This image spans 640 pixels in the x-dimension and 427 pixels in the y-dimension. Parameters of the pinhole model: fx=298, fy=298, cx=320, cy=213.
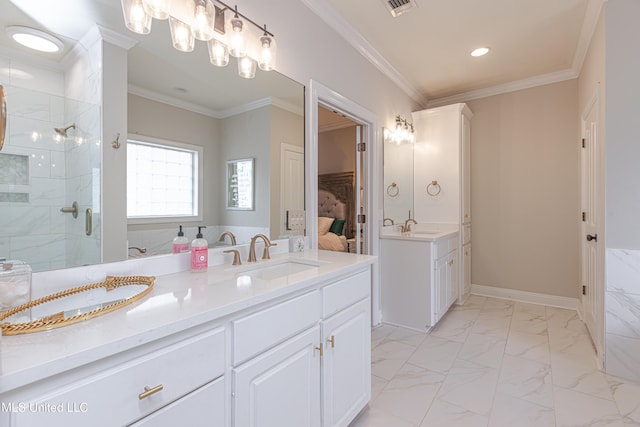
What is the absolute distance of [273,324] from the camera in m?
1.09

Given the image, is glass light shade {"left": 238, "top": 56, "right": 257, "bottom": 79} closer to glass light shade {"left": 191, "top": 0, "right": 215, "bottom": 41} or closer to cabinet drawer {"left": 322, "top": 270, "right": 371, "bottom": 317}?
glass light shade {"left": 191, "top": 0, "right": 215, "bottom": 41}

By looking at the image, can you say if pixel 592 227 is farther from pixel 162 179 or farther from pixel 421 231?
pixel 162 179

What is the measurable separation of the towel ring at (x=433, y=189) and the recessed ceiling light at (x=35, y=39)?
11.3 feet

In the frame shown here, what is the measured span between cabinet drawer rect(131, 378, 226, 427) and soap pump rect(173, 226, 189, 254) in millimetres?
693

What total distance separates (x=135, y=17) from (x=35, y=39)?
0.35m

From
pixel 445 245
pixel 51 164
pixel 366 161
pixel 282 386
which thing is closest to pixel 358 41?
pixel 366 161

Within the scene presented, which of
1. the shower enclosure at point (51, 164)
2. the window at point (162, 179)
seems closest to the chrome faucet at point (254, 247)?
the window at point (162, 179)

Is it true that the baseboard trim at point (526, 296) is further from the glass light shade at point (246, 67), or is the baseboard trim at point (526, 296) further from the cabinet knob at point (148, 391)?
the cabinet knob at point (148, 391)

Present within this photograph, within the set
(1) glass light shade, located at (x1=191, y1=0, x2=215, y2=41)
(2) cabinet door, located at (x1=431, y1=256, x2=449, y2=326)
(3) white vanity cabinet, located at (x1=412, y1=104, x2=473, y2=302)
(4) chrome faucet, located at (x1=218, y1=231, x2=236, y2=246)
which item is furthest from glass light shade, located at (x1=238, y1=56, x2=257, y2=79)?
(3) white vanity cabinet, located at (x1=412, y1=104, x2=473, y2=302)

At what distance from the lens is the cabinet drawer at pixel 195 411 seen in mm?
753

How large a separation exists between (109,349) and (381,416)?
62.6 inches

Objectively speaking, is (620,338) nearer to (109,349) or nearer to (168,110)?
(109,349)

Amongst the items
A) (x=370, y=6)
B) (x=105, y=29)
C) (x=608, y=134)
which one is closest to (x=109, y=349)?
(x=105, y=29)

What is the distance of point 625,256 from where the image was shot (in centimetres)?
204
